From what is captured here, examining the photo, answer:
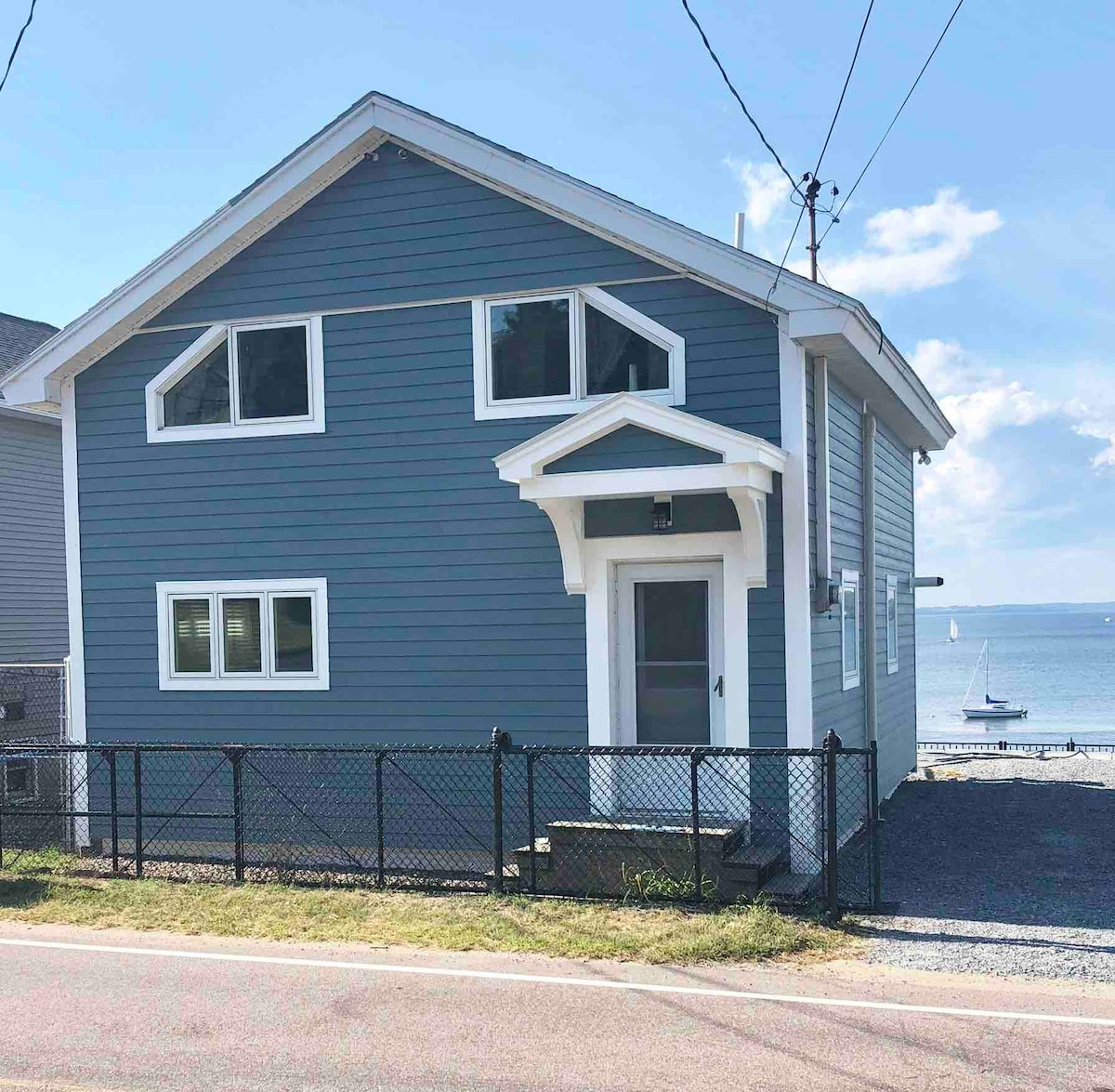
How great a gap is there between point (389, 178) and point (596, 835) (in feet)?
20.0

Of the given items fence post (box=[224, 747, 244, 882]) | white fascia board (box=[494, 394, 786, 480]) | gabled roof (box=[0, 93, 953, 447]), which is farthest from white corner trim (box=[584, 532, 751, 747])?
fence post (box=[224, 747, 244, 882])

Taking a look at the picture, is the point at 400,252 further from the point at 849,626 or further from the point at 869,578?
the point at 869,578

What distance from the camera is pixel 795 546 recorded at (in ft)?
32.3

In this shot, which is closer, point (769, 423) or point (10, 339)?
point (769, 423)

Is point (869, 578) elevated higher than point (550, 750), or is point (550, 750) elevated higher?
point (869, 578)

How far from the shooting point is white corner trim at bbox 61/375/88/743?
39.3ft

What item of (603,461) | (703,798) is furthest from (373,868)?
(603,461)

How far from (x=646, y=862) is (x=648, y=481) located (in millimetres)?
2841

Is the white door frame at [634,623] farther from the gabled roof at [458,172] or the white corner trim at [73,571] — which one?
the white corner trim at [73,571]

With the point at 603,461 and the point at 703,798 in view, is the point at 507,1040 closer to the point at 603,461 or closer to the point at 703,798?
the point at 703,798

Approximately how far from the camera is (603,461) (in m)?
9.96

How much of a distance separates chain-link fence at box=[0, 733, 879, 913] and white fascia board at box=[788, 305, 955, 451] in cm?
329

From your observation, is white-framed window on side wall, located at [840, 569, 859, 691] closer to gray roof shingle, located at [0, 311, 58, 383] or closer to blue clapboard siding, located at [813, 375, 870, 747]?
blue clapboard siding, located at [813, 375, 870, 747]

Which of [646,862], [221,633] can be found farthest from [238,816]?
[646,862]
